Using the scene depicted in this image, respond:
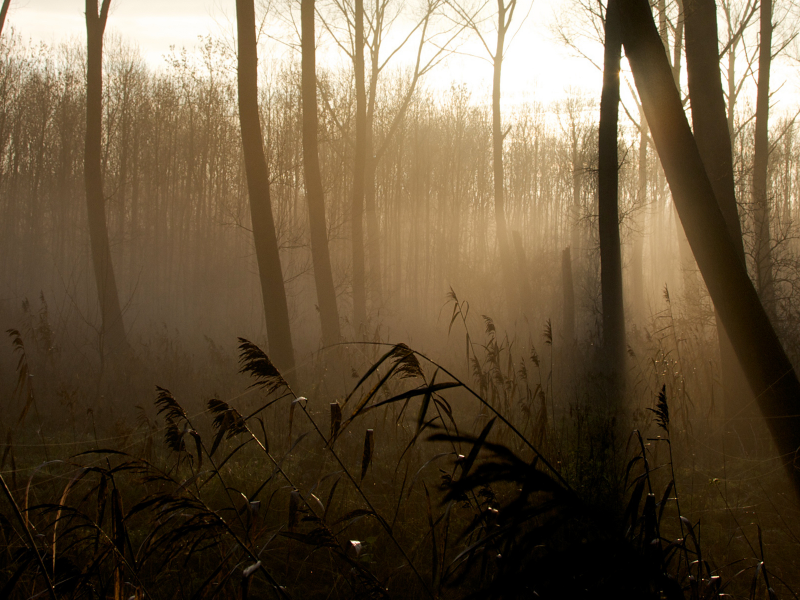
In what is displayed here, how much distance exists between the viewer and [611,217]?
7.57 metres

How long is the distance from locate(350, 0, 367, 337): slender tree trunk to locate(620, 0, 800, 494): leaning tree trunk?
8256mm

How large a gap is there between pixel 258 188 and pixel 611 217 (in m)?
4.87

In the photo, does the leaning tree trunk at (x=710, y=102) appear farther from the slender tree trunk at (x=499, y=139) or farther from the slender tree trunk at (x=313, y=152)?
the slender tree trunk at (x=499, y=139)

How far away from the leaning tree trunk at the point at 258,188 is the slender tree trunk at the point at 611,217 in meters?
4.47

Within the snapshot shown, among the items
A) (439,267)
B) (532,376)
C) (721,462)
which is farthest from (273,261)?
(439,267)

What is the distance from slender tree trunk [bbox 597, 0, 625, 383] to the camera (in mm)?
7516

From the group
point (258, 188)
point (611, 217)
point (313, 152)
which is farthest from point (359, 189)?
point (611, 217)

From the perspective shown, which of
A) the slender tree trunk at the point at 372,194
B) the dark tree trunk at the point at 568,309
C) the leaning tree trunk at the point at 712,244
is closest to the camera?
the leaning tree trunk at the point at 712,244

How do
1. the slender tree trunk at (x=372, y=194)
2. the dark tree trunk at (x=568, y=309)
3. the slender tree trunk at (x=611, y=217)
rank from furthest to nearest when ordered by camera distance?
the slender tree trunk at (x=372, y=194) < the dark tree trunk at (x=568, y=309) < the slender tree trunk at (x=611, y=217)

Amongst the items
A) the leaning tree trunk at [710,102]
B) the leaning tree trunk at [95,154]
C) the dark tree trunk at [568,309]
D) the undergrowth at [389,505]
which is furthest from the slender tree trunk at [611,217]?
the leaning tree trunk at [95,154]

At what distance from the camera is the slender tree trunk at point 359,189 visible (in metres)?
11.7

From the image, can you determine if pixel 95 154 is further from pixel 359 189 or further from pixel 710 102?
pixel 710 102

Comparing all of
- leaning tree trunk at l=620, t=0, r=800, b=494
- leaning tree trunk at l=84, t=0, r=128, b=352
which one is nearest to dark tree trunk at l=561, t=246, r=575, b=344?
leaning tree trunk at l=620, t=0, r=800, b=494

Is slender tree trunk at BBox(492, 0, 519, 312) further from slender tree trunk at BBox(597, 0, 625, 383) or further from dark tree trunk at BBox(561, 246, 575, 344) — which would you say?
slender tree trunk at BBox(597, 0, 625, 383)
